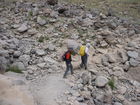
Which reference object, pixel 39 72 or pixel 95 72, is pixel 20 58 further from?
pixel 95 72

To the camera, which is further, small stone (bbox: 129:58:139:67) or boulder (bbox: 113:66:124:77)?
small stone (bbox: 129:58:139:67)

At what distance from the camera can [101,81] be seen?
10.2 m

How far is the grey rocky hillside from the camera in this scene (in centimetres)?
1021

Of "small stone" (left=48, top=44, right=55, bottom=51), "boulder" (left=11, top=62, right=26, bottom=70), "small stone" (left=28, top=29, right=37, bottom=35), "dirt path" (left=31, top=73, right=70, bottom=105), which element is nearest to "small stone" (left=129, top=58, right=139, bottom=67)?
"dirt path" (left=31, top=73, right=70, bottom=105)

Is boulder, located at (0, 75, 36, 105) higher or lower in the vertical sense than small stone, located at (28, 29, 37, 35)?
lower

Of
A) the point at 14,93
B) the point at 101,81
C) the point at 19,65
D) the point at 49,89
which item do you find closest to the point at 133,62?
the point at 101,81

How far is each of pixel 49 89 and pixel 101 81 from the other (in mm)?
2607

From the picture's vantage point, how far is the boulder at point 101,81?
33.1 feet

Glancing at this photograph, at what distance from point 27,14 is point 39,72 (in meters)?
7.71

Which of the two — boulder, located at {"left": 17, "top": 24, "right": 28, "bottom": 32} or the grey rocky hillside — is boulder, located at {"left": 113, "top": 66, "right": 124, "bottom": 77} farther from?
boulder, located at {"left": 17, "top": 24, "right": 28, "bottom": 32}

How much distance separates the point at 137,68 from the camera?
40.0 ft

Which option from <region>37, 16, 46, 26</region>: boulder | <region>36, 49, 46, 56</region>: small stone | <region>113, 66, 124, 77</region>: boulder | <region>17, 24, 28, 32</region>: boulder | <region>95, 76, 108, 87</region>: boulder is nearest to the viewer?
<region>95, 76, 108, 87</region>: boulder

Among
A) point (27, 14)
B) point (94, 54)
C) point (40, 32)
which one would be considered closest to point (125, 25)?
point (94, 54)

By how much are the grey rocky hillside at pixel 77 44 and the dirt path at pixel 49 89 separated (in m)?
0.39
